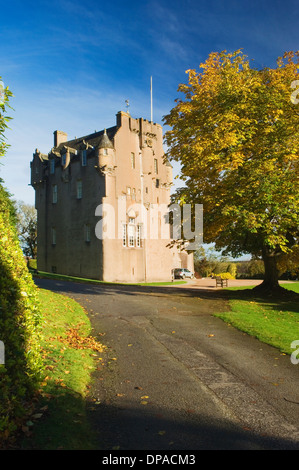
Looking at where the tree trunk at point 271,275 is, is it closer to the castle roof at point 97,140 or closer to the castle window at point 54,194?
the castle roof at point 97,140

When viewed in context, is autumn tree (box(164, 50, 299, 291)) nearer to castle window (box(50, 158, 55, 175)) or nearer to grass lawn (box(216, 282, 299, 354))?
grass lawn (box(216, 282, 299, 354))

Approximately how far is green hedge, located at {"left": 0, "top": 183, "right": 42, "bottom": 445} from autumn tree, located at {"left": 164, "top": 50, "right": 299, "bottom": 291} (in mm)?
10268

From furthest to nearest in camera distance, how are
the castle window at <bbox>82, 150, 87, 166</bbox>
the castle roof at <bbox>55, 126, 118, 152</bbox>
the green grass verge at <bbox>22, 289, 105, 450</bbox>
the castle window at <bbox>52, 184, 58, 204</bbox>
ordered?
the castle window at <bbox>52, 184, 58, 204</bbox>, the castle window at <bbox>82, 150, 87, 166</bbox>, the castle roof at <bbox>55, 126, 118, 152</bbox>, the green grass verge at <bbox>22, 289, 105, 450</bbox>

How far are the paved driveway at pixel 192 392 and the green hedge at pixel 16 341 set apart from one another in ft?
3.52

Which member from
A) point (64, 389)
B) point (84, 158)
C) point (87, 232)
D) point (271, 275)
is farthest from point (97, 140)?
point (64, 389)

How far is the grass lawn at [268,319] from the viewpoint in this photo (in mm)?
9861

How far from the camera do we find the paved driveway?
15.1 ft

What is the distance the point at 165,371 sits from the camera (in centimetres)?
723

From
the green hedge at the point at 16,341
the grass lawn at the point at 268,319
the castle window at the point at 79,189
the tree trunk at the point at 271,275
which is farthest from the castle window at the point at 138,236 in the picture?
the green hedge at the point at 16,341

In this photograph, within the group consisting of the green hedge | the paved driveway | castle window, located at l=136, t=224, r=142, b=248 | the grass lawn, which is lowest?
the grass lawn

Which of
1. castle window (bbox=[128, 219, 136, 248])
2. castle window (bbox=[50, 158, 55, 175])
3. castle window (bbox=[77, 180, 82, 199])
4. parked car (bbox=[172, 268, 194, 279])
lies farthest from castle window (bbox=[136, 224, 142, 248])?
castle window (bbox=[50, 158, 55, 175])

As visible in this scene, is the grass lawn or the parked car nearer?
the grass lawn

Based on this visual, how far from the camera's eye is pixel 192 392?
6145 mm
